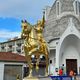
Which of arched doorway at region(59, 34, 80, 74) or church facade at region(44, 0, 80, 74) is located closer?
church facade at region(44, 0, 80, 74)

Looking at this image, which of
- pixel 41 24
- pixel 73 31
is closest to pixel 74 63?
pixel 73 31

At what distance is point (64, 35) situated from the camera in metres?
38.6

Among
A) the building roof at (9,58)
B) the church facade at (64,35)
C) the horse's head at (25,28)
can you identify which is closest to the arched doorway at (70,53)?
the church facade at (64,35)

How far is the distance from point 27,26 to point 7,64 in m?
19.1

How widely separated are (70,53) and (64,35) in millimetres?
2929

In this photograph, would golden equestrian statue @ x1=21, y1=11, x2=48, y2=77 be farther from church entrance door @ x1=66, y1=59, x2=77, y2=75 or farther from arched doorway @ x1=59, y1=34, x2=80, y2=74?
church entrance door @ x1=66, y1=59, x2=77, y2=75

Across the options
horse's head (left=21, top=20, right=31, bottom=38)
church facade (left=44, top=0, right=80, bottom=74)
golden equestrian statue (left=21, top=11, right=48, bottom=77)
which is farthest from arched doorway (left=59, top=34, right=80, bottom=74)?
horse's head (left=21, top=20, right=31, bottom=38)

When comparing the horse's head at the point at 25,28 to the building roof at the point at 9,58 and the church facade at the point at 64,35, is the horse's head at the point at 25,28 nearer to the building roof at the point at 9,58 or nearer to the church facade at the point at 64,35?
the building roof at the point at 9,58

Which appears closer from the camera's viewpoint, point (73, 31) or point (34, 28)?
point (34, 28)

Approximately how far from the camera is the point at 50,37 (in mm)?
43031

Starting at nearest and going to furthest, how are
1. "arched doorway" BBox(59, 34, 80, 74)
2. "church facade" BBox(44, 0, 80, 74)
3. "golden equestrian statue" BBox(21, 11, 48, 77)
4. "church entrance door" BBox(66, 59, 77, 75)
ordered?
"golden equestrian statue" BBox(21, 11, 48, 77), "church facade" BBox(44, 0, 80, 74), "arched doorway" BBox(59, 34, 80, 74), "church entrance door" BBox(66, 59, 77, 75)

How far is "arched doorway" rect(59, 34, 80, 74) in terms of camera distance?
39.2 metres

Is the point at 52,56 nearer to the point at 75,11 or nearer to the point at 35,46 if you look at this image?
the point at 75,11

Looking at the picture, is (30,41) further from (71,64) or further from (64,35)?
(71,64)
